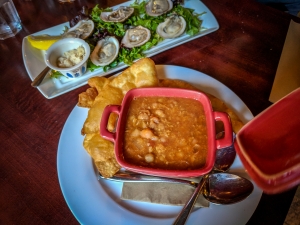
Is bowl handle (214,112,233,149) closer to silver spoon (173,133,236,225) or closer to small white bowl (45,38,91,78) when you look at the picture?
silver spoon (173,133,236,225)

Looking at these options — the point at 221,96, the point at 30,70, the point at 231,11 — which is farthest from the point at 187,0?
the point at 30,70

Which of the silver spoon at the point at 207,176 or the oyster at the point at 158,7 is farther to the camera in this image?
the oyster at the point at 158,7

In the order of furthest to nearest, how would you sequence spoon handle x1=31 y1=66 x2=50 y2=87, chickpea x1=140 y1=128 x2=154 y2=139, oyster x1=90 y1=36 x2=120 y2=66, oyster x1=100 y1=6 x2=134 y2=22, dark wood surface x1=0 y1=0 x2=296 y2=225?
oyster x1=100 y1=6 x2=134 y2=22, oyster x1=90 y1=36 x2=120 y2=66, spoon handle x1=31 y1=66 x2=50 y2=87, dark wood surface x1=0 y1=0 x2=296 y2=225, chickpea x1=140 y1=128 x2=154 y2=139

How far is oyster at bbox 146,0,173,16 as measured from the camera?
2.04 m

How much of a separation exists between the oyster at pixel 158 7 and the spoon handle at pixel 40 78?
85cm

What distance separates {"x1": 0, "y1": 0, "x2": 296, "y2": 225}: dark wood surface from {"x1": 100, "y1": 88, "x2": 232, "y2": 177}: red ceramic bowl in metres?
0.37

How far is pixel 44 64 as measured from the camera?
6.00 feet

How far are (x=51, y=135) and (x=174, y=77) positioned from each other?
2.45ft

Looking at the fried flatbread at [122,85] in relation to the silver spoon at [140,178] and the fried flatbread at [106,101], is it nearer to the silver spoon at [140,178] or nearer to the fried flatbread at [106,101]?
the fried flatbread at [106,101]

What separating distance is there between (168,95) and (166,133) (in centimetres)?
19

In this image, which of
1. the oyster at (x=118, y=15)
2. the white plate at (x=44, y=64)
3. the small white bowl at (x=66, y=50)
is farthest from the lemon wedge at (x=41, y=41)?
the oyster at (x=118, y=15)

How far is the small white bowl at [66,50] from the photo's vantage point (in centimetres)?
166

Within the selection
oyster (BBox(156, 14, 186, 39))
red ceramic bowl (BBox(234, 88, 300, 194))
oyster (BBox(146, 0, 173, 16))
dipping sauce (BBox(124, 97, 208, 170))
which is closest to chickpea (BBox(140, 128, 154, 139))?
dipping sauce (BBox(124, 97, 208, 170))

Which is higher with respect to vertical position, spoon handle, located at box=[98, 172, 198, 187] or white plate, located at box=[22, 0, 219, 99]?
white plate, located at box=[22, 0, 219, 99]
